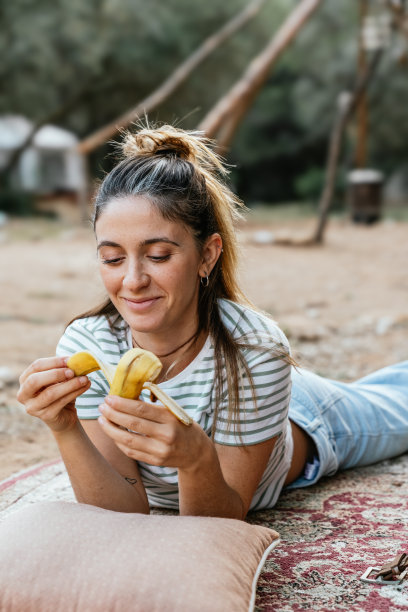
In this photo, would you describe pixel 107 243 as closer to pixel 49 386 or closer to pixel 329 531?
pixel 49 386

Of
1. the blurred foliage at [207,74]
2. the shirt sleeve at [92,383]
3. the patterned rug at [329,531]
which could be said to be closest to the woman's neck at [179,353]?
the shirt sleeve at [92,383]

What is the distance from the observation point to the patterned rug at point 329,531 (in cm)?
206

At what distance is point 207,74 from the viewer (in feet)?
67.1

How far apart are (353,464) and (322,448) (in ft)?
1.20

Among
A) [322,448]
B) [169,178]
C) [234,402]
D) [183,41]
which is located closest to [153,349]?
[234,402]

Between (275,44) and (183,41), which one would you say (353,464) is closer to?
(275,44)

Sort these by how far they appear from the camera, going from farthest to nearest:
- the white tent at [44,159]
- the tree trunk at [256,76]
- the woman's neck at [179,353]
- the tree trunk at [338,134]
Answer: the white tent at [44,159], the tree trunk at [338,134], the tree trunk at [256,76], the woman's neck at [179,353]

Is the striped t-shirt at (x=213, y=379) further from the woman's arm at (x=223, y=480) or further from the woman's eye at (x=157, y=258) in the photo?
the woman's eye at (x=157, y=258)

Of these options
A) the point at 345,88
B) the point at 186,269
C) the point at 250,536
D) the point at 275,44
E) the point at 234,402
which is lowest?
the point at 250,536

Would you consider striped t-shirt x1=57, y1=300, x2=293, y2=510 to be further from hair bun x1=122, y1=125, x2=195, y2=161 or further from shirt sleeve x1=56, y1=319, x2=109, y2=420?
hair bun x1=122, y1=125, x2=195, y2=161

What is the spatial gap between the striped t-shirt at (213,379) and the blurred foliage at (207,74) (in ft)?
40.9

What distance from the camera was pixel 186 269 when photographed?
217 cm

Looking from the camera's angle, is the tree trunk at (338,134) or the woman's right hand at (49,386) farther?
the tree trunk at (338,134)

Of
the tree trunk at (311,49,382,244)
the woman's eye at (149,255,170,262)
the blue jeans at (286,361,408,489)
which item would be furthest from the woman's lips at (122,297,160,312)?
the tree trunk at (311,49,382,244)
